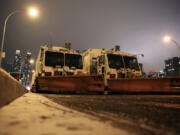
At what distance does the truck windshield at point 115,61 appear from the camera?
9242mm

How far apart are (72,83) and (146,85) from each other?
4.13 metres

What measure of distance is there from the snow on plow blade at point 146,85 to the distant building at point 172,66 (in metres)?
97.5

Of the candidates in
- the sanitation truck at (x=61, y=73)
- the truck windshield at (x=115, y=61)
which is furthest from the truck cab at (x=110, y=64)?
the sanitation truck at (x=61, y=73)

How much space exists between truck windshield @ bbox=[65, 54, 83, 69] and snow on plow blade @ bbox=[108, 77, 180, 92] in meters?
2.72

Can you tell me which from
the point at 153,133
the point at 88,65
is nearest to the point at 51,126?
the point at 153,133

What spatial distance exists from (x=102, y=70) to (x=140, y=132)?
7.93 m

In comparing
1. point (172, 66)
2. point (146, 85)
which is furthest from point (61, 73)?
point (172, 66)

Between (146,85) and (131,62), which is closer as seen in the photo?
(146,85)

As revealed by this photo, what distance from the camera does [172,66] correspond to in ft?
318

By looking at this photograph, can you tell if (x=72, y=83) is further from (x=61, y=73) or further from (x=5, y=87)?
(x=5, y=87)

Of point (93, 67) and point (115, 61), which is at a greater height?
point (115, 61)

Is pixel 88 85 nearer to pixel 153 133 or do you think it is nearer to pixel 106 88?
pixel 106 88

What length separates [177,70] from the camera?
303ft

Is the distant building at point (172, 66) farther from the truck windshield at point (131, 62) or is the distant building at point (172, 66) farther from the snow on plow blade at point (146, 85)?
the snow on plow blade at point (146, 85)
